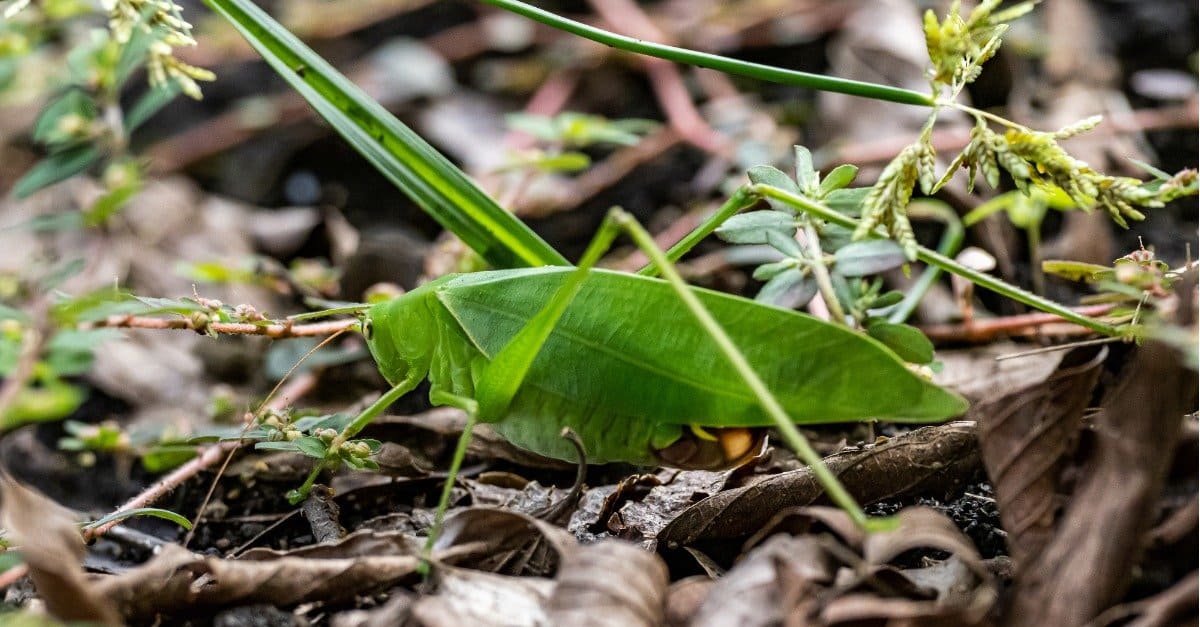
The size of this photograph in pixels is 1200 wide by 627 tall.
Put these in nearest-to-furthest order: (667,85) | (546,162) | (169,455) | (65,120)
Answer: (169,455), (65,120), (546,162), (667,85)

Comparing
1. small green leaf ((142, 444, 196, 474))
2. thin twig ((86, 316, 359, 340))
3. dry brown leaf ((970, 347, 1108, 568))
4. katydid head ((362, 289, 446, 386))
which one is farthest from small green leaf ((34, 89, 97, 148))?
dry brown leaf ((970, 347, 1108, 568))

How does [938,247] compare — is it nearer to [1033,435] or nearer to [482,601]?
[1033,435]

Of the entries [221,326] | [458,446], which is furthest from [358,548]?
[221,326]

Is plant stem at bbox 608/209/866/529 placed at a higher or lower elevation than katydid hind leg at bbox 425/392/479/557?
higher

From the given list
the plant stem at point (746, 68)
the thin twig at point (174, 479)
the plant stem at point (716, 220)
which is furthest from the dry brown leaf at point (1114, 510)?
the thin twig at point (174, 479)

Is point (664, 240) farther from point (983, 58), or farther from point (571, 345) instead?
point (983, 58)

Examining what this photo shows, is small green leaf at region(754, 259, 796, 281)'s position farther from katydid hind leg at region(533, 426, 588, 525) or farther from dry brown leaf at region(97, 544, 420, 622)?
dry brown leaf at region(97, 544, 420, 622)
